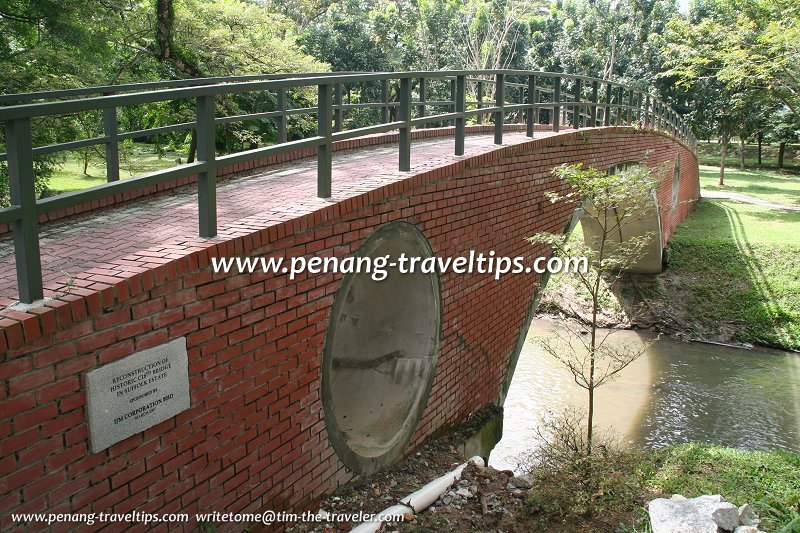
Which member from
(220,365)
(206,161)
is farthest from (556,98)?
(220,365)

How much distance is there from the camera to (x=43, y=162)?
990cm

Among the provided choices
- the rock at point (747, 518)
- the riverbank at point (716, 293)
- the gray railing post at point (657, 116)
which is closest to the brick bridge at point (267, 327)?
the rock at point (747, 518)

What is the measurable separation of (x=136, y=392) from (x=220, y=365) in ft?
2.14

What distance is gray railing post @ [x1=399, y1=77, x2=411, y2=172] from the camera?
5938 mm

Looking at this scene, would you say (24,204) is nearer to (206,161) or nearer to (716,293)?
(206,161)

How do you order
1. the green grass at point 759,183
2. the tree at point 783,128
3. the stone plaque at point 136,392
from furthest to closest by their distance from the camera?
the tree at point 783,128 < the green grass at point 759,183 < the stone plaque at point 136,392

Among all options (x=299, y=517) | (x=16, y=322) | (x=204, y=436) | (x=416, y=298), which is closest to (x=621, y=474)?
(x=416, y=298)

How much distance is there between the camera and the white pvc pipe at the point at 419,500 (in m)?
4.95

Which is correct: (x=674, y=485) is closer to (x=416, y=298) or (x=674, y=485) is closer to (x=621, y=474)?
(x=621, y=474)

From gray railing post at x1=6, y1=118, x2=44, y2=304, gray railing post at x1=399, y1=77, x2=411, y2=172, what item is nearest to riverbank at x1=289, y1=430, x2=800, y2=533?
gray railing post at x1=6, y1=118, x2=44, y2=304

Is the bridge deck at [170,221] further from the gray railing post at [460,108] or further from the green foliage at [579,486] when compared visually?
the green foliage at [579,486]

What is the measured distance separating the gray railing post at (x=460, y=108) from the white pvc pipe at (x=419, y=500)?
3.17 metres

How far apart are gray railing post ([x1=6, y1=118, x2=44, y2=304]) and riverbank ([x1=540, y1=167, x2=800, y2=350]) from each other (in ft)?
46.6

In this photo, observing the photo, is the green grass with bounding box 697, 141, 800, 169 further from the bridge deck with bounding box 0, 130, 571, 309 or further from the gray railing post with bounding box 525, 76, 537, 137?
the bridge deck with bounding box 0, 130, 571, 309
